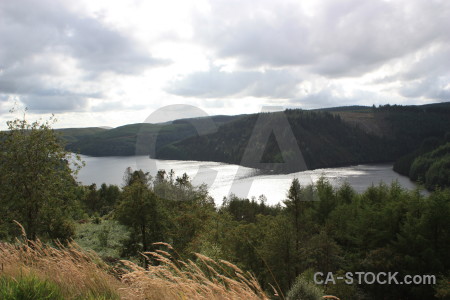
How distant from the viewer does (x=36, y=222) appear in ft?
39.4

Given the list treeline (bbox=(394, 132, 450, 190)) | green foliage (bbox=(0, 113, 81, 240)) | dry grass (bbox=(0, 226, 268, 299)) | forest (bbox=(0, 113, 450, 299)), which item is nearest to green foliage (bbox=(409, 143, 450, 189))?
treeline (bbox=(394, 132, 450, 190))

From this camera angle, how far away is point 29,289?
3.38 meters

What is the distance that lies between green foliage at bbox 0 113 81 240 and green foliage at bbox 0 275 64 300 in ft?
30.5

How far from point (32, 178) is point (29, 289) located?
9.92m

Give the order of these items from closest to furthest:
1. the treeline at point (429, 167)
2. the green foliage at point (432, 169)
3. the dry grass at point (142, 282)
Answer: the dry grass at point (142, 282)
the green foliage at point (432, 169)
the treeline at point (429, 167)

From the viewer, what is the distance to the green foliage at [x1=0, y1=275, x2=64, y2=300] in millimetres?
3244

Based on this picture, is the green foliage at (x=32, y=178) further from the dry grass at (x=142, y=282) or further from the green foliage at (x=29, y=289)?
the green foliage at (x=29, y=289)

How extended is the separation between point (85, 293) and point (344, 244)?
36781 mm

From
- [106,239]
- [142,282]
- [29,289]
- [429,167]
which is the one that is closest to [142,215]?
[106,239]

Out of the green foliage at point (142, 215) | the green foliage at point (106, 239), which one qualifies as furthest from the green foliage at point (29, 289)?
the green foliage at point (106, 239)

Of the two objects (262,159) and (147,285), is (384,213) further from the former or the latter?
(262,159)

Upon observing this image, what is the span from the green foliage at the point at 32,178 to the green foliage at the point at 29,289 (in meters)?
9.31

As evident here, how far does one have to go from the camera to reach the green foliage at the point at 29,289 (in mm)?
3244

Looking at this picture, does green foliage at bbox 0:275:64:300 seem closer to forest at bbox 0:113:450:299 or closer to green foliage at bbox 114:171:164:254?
forest at bbox 0:113:450:299
